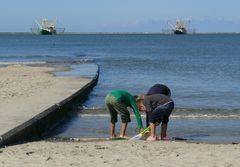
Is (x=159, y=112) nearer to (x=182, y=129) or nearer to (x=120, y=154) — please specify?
(x=120, y=154)

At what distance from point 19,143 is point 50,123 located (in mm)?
2799

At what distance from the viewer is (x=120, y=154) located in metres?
8.58

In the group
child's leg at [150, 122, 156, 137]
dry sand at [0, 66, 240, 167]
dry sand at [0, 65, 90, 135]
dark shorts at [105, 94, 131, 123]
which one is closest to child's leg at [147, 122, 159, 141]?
child's leg at [150, 122, 156, 137]

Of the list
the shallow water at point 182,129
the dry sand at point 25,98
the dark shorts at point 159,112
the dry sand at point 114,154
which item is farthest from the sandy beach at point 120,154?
the shallow water at point 182,129

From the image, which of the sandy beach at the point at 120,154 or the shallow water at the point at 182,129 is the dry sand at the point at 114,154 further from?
the shallow water at the point at 182,129

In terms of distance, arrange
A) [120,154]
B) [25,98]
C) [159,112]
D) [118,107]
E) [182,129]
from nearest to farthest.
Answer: [120,154] → [159,112] → [118,107] → [182,129] → [25,98]

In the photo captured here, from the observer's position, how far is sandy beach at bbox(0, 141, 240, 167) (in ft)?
25.9

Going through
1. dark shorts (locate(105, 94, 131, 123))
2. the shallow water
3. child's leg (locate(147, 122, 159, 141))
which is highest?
dark shorts (locate(105, 94, 131, 123))

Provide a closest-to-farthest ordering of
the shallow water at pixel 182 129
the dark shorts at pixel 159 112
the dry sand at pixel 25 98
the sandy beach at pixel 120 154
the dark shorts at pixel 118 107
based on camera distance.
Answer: the sandy beach at pixel 120 154 < the dark shorts at pixel 159 112 < the dark shorts at pixel 118 107 < the dry sand at pixel 25 98 < the shallow water at pixel 182 129

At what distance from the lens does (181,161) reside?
318 inches

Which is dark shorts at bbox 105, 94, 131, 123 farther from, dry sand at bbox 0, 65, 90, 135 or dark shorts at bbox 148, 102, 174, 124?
dry sand at bbox 0, 65, 90, 135

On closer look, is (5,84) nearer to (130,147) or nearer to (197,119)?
(197,119)

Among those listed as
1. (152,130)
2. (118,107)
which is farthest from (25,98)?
(152,130)

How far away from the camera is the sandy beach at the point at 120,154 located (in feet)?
25.9
